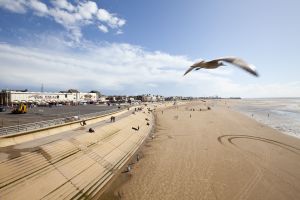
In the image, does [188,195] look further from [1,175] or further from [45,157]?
[1,175]

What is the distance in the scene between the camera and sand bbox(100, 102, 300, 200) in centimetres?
1755

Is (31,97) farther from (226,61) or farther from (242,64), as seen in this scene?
(242,64)

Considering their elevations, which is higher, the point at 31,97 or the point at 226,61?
the point at 226,61

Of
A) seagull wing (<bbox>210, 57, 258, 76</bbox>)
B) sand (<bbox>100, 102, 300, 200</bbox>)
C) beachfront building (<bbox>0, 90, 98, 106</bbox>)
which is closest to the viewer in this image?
seagull wing (<bbox>210, 57, 258, 76</bbox>)

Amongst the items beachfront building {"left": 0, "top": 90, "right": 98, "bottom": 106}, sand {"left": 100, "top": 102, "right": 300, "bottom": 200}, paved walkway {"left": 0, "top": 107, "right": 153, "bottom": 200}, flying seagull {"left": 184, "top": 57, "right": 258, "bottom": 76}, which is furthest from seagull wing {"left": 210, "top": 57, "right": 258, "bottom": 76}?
Result: beachfront building {"left": 0, "top": 90, "right": 98, "bottom": 106}

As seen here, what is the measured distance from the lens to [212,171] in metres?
22.1

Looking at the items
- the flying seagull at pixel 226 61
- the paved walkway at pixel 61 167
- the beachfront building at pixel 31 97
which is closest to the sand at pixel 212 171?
the paved walkway at pixel 61 167

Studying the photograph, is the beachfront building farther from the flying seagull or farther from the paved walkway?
the flying seagull

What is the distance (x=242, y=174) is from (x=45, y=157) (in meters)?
18.2

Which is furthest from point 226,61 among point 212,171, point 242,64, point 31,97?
point 31,97

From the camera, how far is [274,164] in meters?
24.7

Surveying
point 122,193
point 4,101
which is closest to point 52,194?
point 122,193

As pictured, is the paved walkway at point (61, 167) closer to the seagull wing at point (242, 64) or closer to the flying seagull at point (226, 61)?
the flying seagull at point (226, 61)

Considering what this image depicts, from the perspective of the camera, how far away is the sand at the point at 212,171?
57.6 ft
